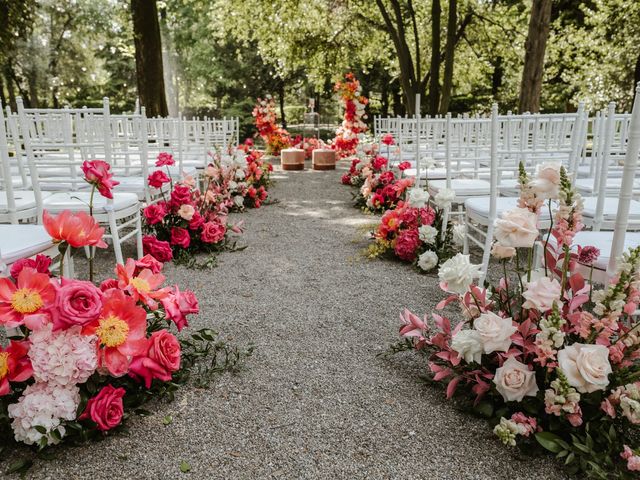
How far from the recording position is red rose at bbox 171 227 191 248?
175 inches

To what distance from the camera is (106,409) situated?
1.89 m

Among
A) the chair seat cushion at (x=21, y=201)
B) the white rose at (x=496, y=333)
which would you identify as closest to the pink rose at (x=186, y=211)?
the chair seat cushion at (x=21, y=201)

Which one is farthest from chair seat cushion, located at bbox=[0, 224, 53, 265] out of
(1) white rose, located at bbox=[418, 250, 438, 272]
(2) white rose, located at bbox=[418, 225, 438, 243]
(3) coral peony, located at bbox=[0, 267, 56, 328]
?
(2) white rose, located at bbox=[418, 225, 438, 243]

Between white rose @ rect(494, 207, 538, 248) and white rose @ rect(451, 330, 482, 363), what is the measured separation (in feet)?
1.32

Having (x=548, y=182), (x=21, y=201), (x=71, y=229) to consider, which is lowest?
(x=21, y=201)

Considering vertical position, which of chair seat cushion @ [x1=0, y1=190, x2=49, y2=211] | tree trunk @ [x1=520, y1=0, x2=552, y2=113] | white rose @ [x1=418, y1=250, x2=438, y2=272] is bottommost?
white rose @ [x1=418, y1=250, x2=438, y2=272]

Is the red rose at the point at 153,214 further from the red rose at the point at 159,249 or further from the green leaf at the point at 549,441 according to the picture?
the green leaf at the point at 549,441

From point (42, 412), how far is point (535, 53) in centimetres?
775

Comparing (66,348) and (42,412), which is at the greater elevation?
(66,348)

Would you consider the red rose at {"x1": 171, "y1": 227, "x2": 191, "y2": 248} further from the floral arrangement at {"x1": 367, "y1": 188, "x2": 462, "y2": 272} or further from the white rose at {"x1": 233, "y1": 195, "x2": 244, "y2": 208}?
the white rose at {"x1": 233, "y1": 195, "x2": 244, "y2": 208}

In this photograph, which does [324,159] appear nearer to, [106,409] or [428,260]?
[428,260]

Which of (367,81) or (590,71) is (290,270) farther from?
(367,81)

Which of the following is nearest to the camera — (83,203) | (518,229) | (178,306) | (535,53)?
(518,229)

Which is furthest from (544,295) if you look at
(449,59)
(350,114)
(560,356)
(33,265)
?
(449,59)
